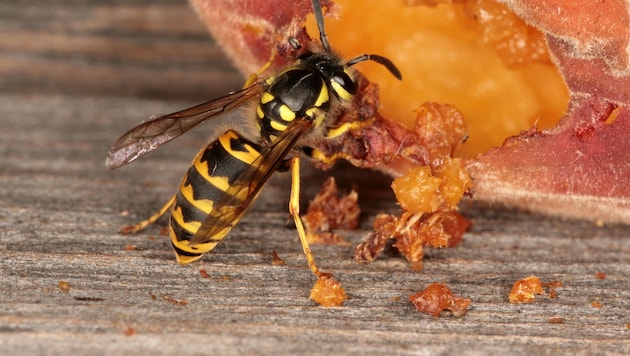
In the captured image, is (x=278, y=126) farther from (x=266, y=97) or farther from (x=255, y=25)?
(x=255, y=25)

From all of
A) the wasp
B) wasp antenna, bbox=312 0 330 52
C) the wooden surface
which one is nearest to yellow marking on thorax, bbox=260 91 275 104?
the wasp

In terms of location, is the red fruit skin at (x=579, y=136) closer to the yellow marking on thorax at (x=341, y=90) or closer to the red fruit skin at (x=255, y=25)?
the yellow marking on thorax at (x=341, y=90)

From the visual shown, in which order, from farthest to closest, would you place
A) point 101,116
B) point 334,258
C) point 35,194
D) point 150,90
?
point 150,90 < point 101,116 < point 35,194 < point 334,258

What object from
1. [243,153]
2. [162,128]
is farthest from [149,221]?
[243,153]

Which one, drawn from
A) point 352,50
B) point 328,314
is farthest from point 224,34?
point 328,314

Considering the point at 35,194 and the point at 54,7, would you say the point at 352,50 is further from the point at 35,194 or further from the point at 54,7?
the point at 54,7

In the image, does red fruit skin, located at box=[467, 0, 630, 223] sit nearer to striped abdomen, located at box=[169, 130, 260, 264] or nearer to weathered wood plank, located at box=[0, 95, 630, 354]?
weathered wood plank, located at box=[0, 95, 630, 354]
